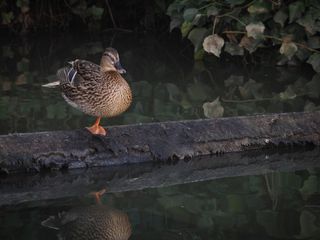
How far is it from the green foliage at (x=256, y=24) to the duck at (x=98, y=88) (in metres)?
2.84

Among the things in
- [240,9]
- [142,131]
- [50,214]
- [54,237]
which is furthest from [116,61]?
[240,9]

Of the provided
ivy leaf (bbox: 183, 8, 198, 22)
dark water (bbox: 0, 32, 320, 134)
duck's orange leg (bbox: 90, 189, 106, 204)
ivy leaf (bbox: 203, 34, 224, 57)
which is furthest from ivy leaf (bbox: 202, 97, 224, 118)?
duck's orange leg (bbox: 90, 189, 106, 204)

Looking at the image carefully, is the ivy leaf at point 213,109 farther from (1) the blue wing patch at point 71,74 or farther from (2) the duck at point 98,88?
(1) the blue wing patch at point 71,74

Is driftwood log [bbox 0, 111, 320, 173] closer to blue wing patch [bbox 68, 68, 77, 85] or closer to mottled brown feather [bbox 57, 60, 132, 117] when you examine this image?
mottled brown feather [bbox 57, 60, 132, 117]

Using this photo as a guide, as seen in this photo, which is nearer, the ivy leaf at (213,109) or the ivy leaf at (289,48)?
the ivy leaf at (213,109)

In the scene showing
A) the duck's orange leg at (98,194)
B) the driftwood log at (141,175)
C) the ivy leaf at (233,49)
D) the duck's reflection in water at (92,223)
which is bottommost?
the duck's reflection in water at (92,223)

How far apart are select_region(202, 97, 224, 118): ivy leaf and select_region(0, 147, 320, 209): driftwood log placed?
3.95ft

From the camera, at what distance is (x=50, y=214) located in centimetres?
473

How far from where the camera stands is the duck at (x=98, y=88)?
577cm

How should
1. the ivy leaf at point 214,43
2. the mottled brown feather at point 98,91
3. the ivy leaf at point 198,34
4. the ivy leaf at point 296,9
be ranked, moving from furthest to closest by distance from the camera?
1. the ivy leaf at point 198,34
2. the ivy leaf at point 296,9
3. the ivy leaf at point 214,43
4. the mottled brown feather at point 98,91

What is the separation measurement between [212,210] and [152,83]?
4125 mm

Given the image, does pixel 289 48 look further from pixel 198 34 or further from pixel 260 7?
pixel 198 34

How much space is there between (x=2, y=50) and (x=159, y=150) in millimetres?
5938

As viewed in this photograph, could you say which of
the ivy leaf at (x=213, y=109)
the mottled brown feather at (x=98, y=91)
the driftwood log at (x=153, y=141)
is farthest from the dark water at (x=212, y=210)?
the ivy leaf at (x=213, y=109)
